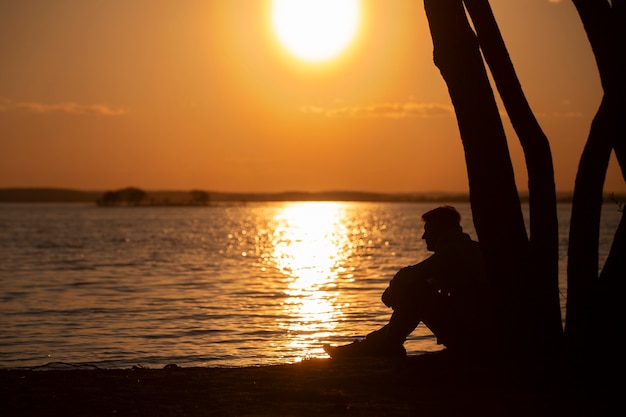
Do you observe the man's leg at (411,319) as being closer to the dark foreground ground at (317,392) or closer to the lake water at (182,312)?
the dark foreground ground at (317,392)

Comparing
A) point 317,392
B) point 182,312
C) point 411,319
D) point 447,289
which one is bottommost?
point 182,312

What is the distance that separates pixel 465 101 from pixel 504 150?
478 mm

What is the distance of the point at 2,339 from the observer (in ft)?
46.3

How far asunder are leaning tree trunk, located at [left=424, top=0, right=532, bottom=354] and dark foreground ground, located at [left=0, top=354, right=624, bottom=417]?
616 mm

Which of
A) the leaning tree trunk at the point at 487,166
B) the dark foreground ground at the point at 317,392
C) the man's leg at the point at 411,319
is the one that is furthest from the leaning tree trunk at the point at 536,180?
the man's leg at the point at 411,319

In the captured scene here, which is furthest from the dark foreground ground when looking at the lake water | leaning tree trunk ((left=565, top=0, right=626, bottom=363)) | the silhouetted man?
the lake water

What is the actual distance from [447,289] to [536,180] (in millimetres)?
1229

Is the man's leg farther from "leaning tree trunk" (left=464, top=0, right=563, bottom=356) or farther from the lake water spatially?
the lake water

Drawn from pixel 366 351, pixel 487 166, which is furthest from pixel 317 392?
pixel 487 166

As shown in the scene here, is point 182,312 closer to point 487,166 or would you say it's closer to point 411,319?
point 411,319

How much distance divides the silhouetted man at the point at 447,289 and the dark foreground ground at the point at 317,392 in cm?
28

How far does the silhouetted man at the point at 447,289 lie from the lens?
26.1 ft

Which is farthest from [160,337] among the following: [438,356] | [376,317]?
[438,356]

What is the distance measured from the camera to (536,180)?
7.60m
